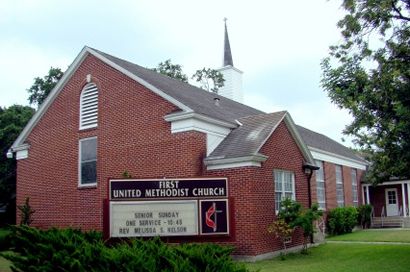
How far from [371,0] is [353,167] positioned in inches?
847

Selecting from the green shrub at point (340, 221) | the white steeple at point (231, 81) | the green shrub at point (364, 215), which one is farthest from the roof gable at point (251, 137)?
the green shrub at point (364, 215)

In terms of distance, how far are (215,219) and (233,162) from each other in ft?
18.4

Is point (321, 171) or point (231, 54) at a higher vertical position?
point (231, 54)

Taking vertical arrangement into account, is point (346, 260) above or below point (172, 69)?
below

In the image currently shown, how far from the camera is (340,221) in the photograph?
27156 millimetres

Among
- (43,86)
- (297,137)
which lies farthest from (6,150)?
(297,137)

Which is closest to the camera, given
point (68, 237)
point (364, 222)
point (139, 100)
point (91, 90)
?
point (68, 237)

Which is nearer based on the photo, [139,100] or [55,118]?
[139,100]

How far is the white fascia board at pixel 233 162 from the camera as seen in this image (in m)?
16.4

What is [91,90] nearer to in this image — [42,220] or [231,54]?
[42,220]

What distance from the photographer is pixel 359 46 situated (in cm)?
1502

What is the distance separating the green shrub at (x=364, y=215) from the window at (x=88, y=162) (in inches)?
681

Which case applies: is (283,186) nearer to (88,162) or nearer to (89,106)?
(88,162)

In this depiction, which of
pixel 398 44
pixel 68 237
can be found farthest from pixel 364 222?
pixel 68 237
